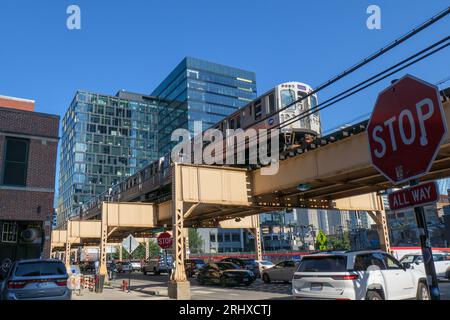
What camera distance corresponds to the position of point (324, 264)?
966 cm

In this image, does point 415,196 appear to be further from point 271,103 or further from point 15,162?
point 15,162

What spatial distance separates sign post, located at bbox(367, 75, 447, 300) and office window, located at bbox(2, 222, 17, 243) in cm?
2092

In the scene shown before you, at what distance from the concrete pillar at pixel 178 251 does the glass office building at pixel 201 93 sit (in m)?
99.2

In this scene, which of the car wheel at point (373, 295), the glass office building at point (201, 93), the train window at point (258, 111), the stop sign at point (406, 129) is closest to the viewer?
the stop sign at point (406, 129)

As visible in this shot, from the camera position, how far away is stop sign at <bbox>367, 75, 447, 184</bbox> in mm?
4297

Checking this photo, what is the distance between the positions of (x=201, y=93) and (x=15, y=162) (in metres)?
103

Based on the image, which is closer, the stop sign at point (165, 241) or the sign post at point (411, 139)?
the sign post at point (411, 139)

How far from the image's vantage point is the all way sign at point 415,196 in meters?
4.50

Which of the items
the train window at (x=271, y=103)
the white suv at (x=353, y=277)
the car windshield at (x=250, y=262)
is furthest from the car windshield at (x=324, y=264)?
the car windshield at (x=250, y=262)

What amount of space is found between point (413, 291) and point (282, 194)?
1244 cm

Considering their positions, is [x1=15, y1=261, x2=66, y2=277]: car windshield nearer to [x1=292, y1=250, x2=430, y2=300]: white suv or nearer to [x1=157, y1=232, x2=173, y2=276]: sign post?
[x1=292, y1=250, x2=430, y2=300]: white suv

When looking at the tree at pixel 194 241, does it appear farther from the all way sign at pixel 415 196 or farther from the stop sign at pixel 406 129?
the stop sign at pixel 406 129

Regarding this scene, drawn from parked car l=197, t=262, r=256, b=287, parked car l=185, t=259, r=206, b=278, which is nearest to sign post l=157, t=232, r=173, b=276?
parked car l=197, t=262, r=256, b=287
